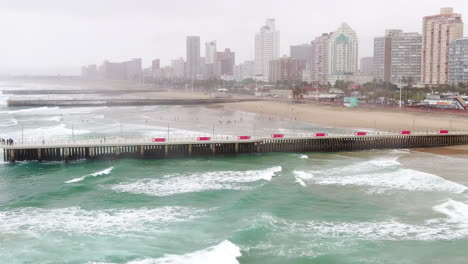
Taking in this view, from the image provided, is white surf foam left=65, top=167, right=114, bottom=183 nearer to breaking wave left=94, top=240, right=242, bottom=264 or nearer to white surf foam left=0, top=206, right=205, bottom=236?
white surf foam left=0, top=206, right=205, bottom=236

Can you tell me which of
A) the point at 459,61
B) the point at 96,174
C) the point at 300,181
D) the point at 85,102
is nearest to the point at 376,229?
the point at 300,181

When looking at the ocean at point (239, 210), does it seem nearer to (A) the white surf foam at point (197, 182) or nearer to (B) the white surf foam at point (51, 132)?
(A) the white surf foam at point (197, 182)

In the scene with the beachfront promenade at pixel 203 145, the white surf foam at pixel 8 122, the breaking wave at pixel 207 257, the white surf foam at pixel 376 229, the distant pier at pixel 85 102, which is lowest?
the breaking wave at pixel 207 257

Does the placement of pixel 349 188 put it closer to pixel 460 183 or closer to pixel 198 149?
pixel 460 183

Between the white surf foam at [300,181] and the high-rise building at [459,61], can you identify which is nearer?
the white surf foam at [300,181]

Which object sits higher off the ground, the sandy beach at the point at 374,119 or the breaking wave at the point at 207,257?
the sandy beach at the point at 374,119

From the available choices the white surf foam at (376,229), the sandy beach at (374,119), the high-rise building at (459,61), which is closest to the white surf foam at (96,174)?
the white surf foam at (376,229)

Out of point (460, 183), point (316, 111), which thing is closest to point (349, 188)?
point (460, 183)

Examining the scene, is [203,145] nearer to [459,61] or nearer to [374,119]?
[374,119]
